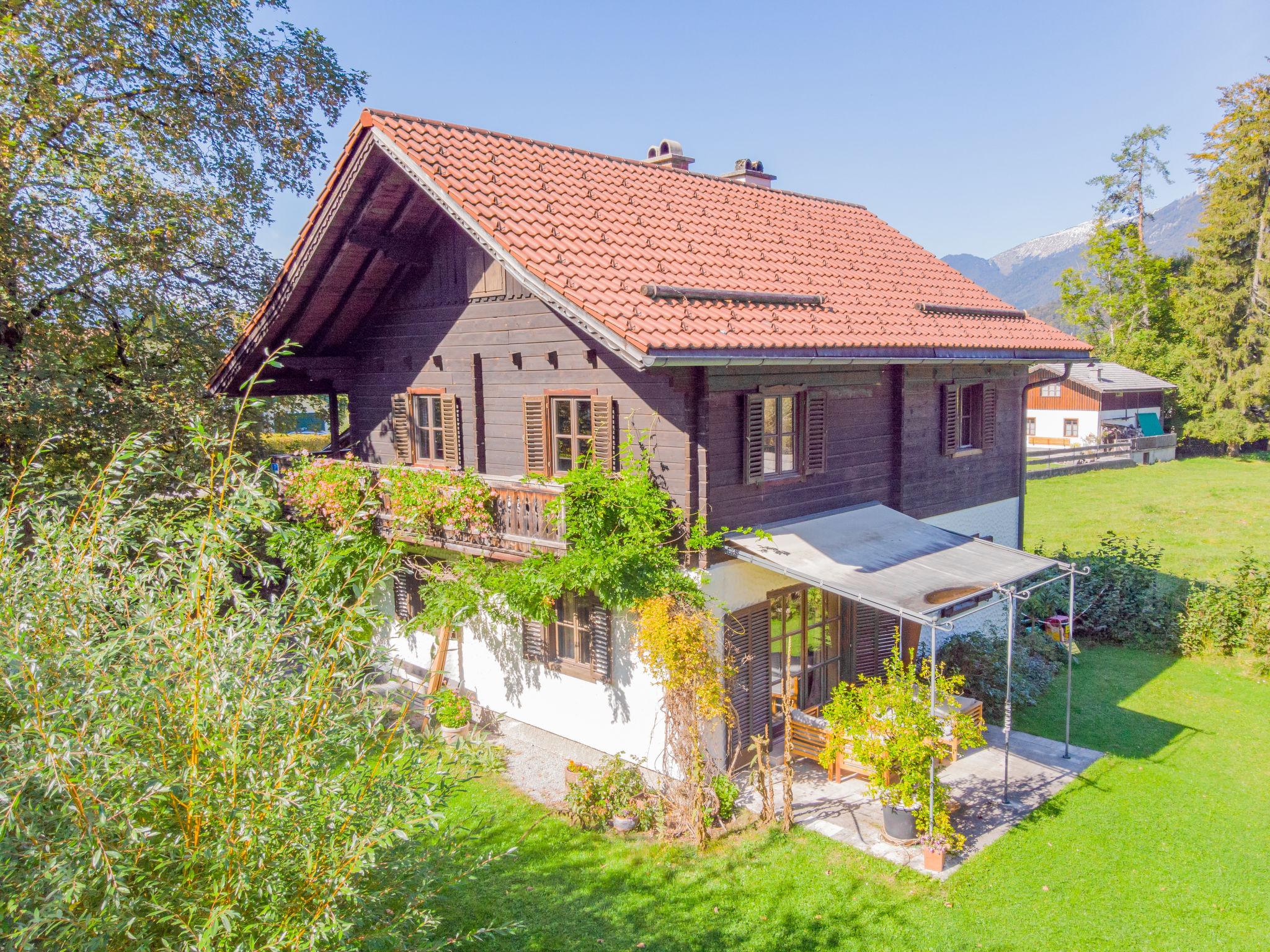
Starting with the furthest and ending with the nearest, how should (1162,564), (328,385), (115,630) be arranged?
1. (1162,564)
2. (328,385)
3. (115,630)

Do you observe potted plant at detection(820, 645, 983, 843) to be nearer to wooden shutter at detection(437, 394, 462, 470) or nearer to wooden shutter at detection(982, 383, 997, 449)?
wooden shutter at detection(437, 394, 462, 470)

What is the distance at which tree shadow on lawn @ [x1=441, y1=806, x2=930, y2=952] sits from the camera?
8047 millimetres

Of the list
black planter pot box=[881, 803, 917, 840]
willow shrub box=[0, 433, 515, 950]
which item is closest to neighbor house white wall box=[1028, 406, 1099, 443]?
black planter pot box=[881, 803, 917, 840]

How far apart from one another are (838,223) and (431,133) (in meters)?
8.46

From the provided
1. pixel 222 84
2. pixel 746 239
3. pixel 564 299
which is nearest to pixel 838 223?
pixel 746 239

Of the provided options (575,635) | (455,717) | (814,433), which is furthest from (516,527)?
(814,433)

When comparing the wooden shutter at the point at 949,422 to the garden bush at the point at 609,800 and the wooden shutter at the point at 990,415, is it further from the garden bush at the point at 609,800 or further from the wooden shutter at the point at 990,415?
the garden bush at the point at 609,800

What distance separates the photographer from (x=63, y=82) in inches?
621

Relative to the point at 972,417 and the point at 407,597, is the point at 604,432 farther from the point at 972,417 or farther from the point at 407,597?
the point at 972,417

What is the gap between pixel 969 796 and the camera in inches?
420

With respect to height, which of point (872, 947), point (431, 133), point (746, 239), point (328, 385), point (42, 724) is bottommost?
point (872, 947)

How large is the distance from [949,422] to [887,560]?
15.8ft

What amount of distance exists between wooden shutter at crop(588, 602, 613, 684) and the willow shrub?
608cm

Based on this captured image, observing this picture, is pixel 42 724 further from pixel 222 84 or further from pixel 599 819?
pixel 222 84
